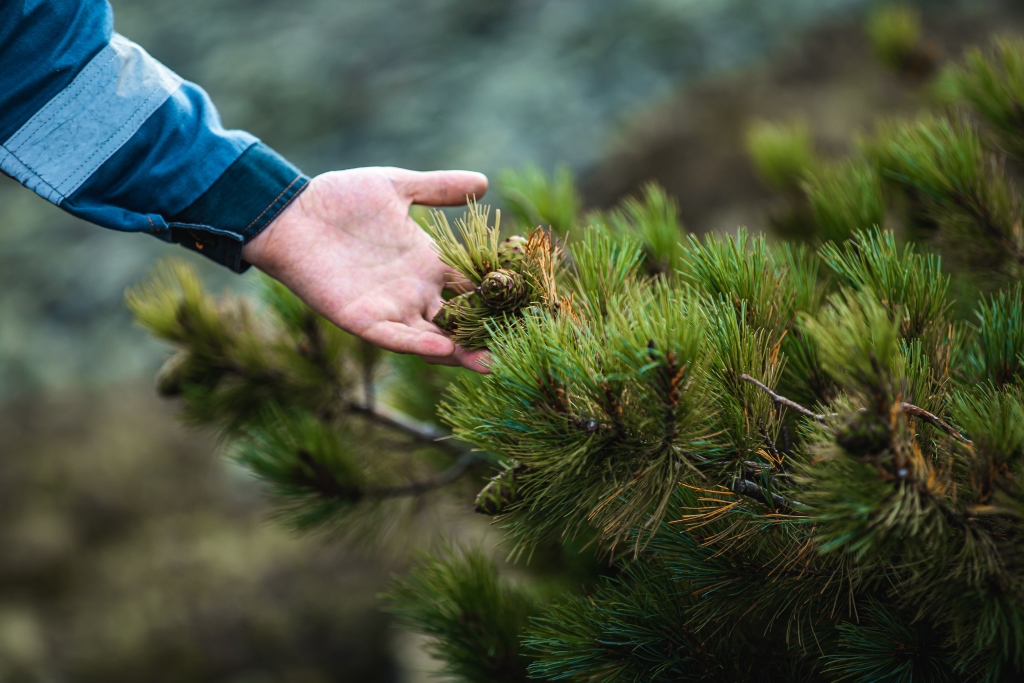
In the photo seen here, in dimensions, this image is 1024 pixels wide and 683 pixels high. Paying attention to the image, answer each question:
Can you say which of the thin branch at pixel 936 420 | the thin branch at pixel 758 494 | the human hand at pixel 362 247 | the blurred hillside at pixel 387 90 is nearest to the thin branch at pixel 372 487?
the human hand at pixel 362 247

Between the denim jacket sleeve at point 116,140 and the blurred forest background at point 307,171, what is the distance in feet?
5.66

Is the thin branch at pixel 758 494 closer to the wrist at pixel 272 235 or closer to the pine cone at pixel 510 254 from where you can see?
the pine cone at pixel 510 254

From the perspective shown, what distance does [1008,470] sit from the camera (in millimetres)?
524

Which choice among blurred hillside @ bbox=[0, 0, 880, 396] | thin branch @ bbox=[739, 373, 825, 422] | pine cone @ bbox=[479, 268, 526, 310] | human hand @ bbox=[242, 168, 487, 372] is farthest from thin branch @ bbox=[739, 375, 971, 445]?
blurred hillside @ bbox=[0, 0, 880, 396]

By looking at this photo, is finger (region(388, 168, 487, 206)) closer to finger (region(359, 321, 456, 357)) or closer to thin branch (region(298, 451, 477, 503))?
finger (region(359, 321, 456, 357))

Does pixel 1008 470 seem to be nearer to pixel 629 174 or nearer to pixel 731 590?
pixel 731 590

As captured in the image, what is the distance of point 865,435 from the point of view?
470 mm

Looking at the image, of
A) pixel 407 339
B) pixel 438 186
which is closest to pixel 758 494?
pixel 407 339

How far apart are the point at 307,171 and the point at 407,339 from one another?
14.3ft

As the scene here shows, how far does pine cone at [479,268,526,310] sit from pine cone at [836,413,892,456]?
33 cm

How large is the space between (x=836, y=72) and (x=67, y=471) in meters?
4.81

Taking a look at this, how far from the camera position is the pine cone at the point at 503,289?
0.66 metres

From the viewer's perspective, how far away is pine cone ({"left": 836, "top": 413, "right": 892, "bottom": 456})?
1.54ft

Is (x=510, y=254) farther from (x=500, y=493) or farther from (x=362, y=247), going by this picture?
(x=362, y=247)
